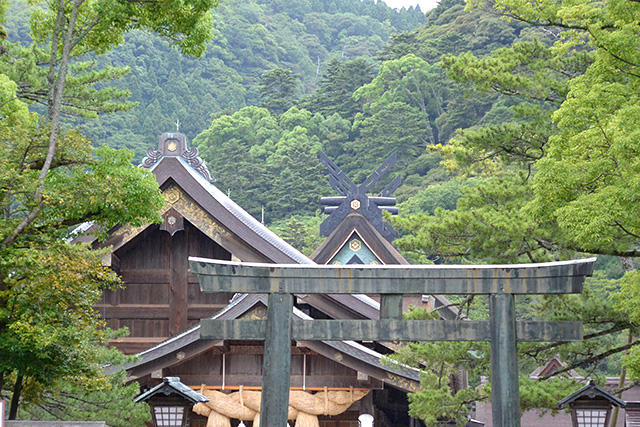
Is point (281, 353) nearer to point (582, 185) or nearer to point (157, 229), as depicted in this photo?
point (582, 185)

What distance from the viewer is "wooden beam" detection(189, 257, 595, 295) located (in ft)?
31.7

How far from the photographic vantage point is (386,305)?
9.83 meters

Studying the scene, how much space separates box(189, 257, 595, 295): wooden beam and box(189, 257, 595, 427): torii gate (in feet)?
0.04

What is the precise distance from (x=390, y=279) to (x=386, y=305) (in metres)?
0.35

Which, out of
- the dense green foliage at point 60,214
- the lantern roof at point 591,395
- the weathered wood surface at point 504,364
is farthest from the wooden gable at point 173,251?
the lantern roof at point 591,395

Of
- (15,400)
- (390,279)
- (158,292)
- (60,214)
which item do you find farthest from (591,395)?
(158,292)

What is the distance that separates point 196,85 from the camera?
81.7 metres

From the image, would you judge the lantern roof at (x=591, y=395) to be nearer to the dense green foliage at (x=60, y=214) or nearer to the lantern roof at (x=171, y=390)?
the lantern roof at (x=171, y=390)

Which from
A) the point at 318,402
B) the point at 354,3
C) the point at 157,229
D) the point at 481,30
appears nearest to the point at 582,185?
the point at 318,402

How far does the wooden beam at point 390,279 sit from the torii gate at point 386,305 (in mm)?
12

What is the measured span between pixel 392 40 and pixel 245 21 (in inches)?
1185

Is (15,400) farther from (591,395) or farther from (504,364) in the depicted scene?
(591,395)

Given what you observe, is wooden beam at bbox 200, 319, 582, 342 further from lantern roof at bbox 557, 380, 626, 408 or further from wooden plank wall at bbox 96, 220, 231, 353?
wooden plank wall at bbox 96, 220, 231, 353

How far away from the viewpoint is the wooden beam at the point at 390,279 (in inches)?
380
